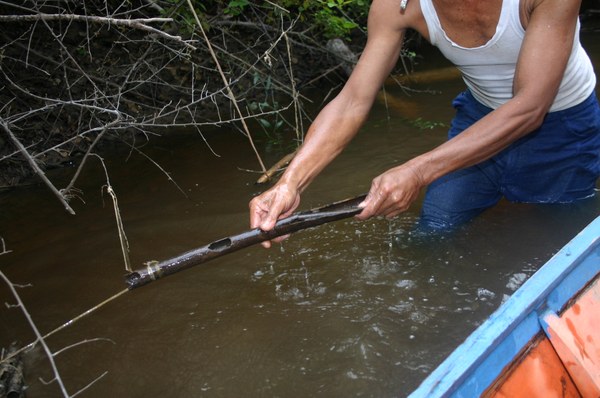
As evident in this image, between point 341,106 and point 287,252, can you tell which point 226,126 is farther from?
point 341,106

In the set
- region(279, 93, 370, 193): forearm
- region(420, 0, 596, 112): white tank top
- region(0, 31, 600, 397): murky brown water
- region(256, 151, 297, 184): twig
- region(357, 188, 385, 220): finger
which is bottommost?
region(0, 31, 600, 397): murky brown water

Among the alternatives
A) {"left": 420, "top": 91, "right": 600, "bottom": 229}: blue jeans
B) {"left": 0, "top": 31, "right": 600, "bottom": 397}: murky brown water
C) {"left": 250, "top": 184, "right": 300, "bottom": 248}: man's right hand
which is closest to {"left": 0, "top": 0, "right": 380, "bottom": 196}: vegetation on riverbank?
{"left": 0, "top": 31, "right": 600, "bottom": 397}: murky brown water

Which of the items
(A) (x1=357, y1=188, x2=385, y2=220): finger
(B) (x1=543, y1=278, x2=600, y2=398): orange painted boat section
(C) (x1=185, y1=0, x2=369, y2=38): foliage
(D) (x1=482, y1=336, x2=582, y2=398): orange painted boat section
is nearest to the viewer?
(D) (x1=482, y1=336, x2=582, y2=398): orange painted boat section

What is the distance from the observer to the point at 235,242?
202 cm

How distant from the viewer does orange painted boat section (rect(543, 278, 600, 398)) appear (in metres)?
1.80

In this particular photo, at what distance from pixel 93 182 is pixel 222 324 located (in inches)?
96.5

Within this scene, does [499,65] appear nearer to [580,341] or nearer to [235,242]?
[580,341]

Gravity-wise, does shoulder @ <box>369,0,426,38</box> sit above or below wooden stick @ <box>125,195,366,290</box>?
above

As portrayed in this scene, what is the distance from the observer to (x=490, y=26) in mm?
2381

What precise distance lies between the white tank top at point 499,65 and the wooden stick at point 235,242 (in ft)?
2.76

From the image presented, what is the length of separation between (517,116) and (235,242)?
1.10 m

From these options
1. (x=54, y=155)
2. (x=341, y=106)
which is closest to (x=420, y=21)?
(x=341, y=106)

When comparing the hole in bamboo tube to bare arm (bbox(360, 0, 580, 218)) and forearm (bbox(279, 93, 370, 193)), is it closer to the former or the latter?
forearm (bbox(279, 93, 370, 193))

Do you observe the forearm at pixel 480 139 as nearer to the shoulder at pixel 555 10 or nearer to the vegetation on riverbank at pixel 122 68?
the shoulder at pixel 555 10
